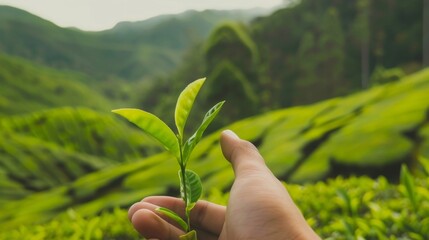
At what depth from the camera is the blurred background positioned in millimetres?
3953

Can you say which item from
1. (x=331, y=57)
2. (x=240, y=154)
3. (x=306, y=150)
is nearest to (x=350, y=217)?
(x=240, y=154)

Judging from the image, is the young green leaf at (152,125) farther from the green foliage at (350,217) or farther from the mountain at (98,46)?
the mountain at (98,46)

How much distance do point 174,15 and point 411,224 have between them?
129 meters

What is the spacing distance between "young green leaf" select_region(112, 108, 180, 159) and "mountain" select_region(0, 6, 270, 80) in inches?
2775

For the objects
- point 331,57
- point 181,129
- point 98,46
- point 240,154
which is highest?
point 181,129

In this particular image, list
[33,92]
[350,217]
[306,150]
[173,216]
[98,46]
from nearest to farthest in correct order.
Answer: [173,216], [350,217], [306,150], [33,92], [98,46]

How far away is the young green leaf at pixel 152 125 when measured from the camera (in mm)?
1627

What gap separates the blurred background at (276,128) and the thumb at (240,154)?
1.19 m

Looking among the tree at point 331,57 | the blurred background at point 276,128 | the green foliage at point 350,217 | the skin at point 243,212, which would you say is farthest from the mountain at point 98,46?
the skin at point 243,212

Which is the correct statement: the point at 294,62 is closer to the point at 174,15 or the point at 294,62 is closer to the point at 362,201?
the point at 362,201

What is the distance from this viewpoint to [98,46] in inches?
3939

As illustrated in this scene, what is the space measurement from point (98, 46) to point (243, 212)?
101 metres

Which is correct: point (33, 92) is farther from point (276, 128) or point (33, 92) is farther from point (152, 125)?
point (152, 125)

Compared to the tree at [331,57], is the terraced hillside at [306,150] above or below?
above
